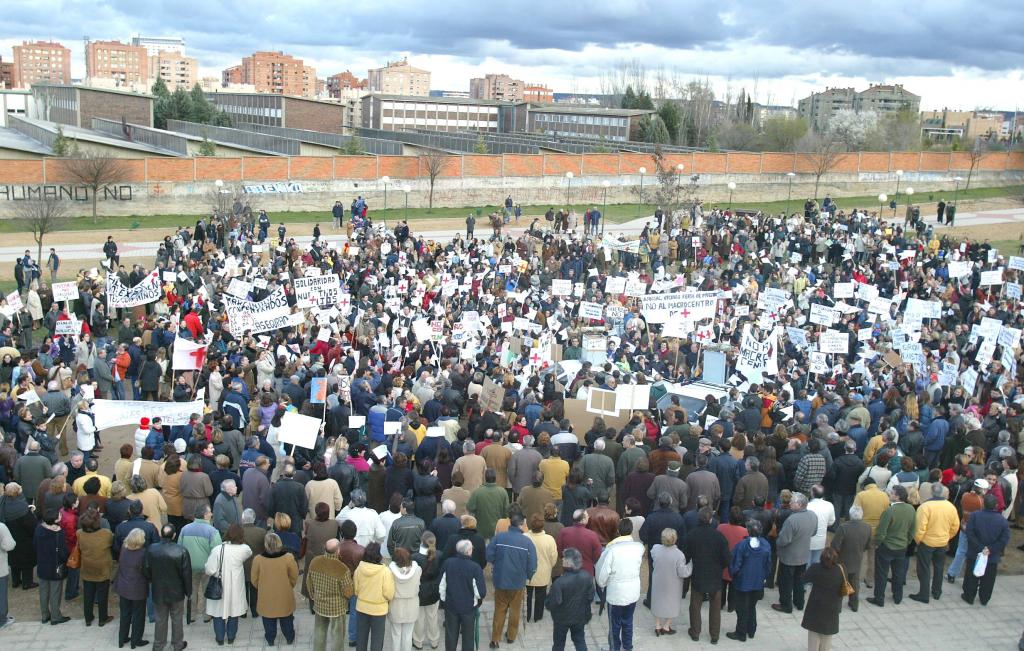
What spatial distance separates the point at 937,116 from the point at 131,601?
212 m

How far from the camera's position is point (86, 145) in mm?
48438

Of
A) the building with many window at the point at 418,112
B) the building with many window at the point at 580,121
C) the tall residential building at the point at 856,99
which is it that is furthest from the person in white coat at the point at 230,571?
the tall residential building at the point at 856,99

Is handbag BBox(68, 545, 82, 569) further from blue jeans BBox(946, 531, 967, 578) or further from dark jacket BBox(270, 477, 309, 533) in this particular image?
blue jeans BBox(946, 531, 967, 578)

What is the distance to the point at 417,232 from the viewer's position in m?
40.1

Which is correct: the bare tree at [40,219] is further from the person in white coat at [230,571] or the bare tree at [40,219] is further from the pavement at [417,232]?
the person in white coat at [230,571]

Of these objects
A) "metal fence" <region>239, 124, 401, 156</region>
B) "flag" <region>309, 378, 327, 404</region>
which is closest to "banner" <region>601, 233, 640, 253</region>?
"flag" <region>309, 378, 327, 404</region>

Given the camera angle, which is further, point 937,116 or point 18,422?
point 937,116

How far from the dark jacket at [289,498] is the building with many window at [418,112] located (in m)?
102

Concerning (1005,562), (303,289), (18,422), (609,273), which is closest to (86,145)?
(609,273)

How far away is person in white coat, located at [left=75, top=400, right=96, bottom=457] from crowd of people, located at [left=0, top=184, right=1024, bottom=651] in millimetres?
49

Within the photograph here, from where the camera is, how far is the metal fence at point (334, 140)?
2355 inches

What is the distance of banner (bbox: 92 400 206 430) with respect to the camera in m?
12.4

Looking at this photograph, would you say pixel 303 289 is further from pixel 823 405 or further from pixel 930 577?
pixel 930 577

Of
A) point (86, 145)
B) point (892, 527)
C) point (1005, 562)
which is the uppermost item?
point (86, 145)
